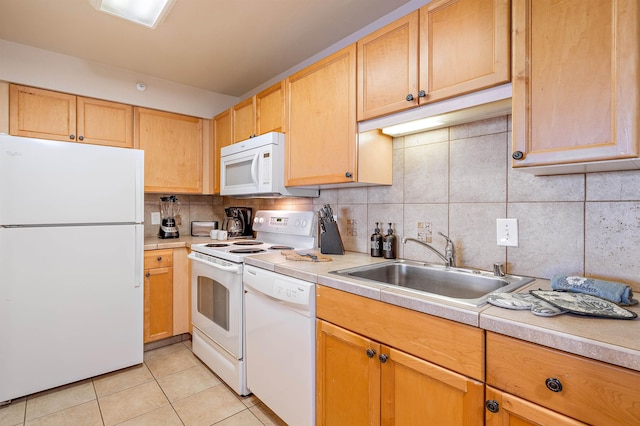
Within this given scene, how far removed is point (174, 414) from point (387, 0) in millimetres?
2604

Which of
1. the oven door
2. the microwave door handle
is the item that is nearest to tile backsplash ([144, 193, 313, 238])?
the microwave door handle

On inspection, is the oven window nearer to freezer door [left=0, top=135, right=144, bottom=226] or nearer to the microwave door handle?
freezer door [left=0, top=135, right=144, bottom=226]

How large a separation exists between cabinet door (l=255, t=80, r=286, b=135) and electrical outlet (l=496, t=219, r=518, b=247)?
4.75 feet

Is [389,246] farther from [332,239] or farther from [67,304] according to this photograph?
[67,304]

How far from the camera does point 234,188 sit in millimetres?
2576

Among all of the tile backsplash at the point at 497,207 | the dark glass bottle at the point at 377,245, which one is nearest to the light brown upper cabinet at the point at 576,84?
the tile backsplash at the point at 497,207

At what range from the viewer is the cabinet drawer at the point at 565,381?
0.68 m

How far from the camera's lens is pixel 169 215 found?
314 cm

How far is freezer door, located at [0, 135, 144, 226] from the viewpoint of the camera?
1798 mm

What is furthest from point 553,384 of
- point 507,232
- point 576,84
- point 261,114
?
point 261,114

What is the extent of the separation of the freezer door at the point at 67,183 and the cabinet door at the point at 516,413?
2.25 metres

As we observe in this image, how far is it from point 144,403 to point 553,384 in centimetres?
207

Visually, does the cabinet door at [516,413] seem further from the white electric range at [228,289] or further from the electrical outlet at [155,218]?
the electrical outlet at [155,218]

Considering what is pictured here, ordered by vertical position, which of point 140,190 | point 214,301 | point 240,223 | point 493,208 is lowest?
point 214,301
